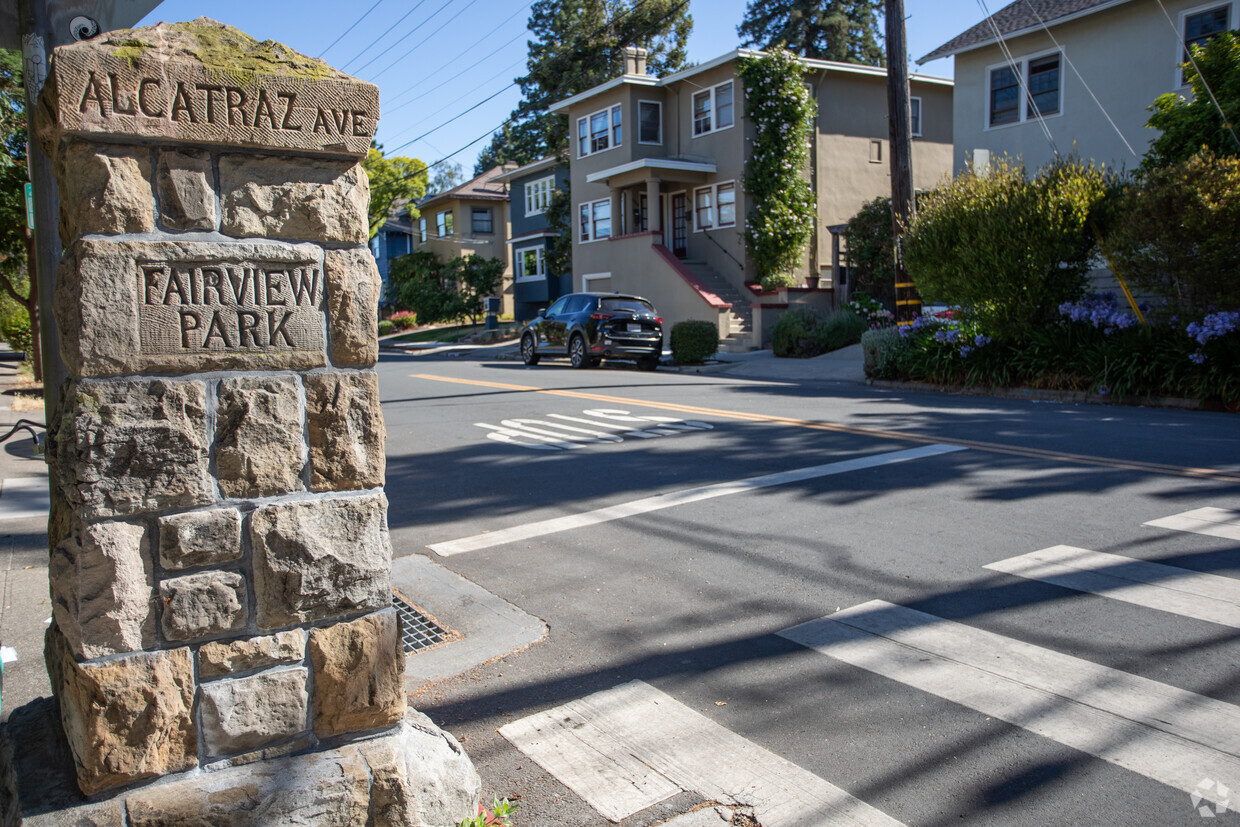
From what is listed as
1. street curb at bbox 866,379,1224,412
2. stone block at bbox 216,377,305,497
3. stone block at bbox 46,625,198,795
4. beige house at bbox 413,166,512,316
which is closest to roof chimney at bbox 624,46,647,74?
beige house at bbox 413,166,512,316

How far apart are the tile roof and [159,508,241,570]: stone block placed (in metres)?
24.3

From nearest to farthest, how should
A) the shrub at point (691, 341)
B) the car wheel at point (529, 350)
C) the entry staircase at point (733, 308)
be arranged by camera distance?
the shrub at point (691, 341), the car wheel at point (529, 350), the entry staircase at point (733, 308)

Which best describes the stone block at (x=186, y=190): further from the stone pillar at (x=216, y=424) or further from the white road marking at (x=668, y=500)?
the white road marking at (x=668, y=500)

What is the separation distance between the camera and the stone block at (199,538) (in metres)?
2.34

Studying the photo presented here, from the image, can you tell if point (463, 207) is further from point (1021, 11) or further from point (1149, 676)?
point (1149, 676)

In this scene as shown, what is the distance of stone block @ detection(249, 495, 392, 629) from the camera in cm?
246

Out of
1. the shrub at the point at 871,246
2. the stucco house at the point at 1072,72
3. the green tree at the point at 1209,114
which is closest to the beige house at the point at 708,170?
the shrub at the point at 871,246

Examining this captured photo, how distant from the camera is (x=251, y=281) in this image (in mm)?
2455

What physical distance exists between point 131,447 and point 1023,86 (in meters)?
25.8

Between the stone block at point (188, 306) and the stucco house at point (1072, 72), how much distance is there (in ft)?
72.9

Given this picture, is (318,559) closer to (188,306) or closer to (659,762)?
(188,306)

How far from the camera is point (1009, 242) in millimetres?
14414

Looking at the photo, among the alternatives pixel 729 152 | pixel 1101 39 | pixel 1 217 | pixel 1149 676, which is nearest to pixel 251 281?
pixel 1149 676

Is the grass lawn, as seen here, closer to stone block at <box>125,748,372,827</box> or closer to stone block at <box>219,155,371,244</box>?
stone block at <box>219,155,371,244</box>
